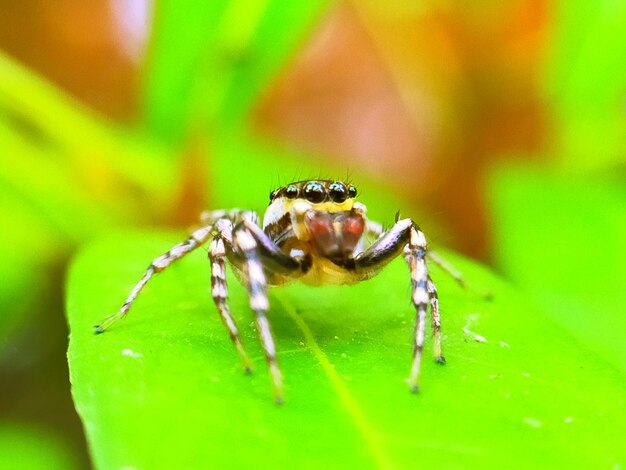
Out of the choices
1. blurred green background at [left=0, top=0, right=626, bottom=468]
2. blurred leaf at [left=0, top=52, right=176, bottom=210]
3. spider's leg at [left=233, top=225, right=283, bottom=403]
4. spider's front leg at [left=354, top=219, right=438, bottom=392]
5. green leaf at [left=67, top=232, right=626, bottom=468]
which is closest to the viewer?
green leaf at [left=67, top=232, right=626, bottom=468]

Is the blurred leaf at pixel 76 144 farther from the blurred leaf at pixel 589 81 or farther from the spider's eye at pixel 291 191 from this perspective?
the blurred leaf at pixel 589 81

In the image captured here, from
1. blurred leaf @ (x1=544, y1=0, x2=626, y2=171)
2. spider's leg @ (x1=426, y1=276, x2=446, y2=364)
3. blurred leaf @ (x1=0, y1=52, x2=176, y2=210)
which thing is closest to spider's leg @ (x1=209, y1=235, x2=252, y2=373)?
spider's leg @ (x1=426, y1=276, x2=446, y2=364)

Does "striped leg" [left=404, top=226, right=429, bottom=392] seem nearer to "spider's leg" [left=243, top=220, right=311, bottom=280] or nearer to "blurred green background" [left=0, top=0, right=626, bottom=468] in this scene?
"spider's leg" [left=243, top=220, right=311, bottom=280]

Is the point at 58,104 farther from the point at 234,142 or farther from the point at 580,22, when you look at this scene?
the point at 580,22

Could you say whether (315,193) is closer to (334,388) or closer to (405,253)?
(405,253)

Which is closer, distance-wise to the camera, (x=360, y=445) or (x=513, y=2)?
(x=360, y=445)

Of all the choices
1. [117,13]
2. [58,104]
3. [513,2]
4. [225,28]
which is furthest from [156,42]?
[513,2]
